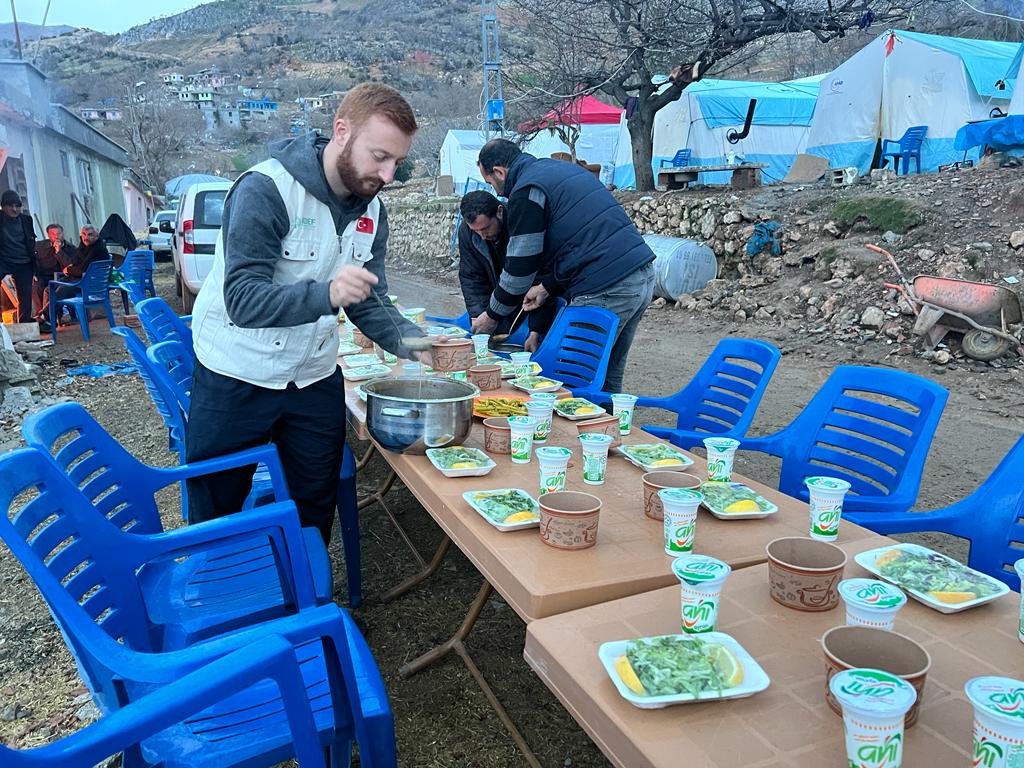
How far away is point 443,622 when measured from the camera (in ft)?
10.3

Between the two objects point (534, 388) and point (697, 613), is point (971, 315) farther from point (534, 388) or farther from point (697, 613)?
point (697, 613)

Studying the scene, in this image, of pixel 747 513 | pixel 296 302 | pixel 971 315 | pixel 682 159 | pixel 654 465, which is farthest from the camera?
pixel 682 159

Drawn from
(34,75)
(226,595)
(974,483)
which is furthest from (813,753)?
(34,75)

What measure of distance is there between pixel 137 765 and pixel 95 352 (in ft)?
28.6

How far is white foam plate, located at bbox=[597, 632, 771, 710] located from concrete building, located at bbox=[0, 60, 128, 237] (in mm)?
13329

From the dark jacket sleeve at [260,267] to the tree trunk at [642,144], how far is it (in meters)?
11.8

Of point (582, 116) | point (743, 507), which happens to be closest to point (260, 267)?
point (743, 507)

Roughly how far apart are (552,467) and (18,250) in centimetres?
993

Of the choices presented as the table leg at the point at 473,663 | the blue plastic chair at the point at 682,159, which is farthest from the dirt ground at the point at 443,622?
the blue plastic chair at the point at 682,159

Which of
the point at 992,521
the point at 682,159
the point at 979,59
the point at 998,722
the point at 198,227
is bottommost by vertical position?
the point at 992,521

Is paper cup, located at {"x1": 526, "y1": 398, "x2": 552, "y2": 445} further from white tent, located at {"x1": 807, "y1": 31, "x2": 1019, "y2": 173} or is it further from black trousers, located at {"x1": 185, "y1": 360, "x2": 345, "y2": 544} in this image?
white tent, located at {"x1": 807, "y1": 31, "x2": 1019, "y2": 173}

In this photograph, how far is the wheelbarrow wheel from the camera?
650 cm

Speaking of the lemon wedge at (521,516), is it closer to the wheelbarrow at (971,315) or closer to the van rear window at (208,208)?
the wheelbarrow at (971,315)

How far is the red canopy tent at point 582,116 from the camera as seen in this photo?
1853cm
